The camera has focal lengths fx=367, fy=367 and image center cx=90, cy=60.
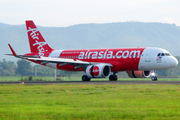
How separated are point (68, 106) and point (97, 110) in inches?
80.1

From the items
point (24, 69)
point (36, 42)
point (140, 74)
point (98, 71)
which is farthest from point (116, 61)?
point (24, 69)

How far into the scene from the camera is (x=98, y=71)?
4416 centimetres

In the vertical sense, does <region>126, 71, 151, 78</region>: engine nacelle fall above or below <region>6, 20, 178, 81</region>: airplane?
below

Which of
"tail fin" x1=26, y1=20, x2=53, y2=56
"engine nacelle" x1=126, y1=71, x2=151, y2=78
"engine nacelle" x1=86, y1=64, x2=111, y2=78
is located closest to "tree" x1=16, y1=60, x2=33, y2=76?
"tail fin" x1=26, y1=20, x2=53, y2=56

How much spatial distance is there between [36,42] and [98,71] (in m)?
15.6

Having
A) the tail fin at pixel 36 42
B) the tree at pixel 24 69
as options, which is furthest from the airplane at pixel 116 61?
the tree at pixel 24 69

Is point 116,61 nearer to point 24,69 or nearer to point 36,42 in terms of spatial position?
point 36,42

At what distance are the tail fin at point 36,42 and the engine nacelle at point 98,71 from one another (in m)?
12.4

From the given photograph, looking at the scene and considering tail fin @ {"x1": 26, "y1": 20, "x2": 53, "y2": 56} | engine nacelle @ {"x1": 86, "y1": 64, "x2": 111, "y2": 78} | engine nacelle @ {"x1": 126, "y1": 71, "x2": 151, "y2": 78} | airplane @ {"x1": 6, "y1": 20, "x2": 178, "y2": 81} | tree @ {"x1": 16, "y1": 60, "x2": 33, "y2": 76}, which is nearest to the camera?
airplane @ {"x1": 6, "y1": 20, "x2": 178, "y2": 81}

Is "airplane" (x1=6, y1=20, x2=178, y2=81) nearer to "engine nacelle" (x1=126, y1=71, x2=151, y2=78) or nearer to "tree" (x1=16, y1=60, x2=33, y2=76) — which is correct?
"engine nacelle" (x1=126, y1=71, x2=151, y2=78)

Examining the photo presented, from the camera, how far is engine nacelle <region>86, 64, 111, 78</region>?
145 feet

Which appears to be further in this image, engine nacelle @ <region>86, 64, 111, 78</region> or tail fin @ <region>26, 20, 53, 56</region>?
tail fin @ <region>26, 20, 53, 56</region>

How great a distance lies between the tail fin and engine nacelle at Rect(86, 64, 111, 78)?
40.8 ft

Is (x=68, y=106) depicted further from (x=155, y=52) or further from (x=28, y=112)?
(x=155, y=52)
